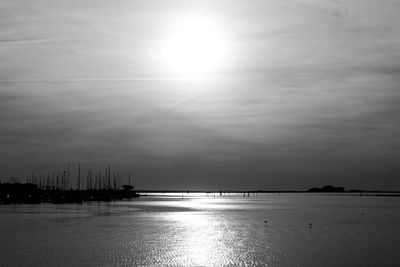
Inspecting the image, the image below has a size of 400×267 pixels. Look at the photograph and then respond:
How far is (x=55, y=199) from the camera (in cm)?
14775

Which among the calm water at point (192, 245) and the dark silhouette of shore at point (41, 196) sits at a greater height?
the dark silhouette of shore at point (41, 196)

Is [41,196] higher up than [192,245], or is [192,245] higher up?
[41,196]

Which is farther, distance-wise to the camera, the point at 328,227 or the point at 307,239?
the point at 328,227

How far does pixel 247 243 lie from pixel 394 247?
616 inches

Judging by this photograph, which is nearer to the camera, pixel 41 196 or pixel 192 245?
pixel 192 245

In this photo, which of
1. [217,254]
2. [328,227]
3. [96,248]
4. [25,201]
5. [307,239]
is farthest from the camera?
[25,201]

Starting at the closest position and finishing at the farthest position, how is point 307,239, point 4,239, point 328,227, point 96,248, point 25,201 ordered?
point 96,248
point 4,239
point 307,239
point 328,227
point 25,201

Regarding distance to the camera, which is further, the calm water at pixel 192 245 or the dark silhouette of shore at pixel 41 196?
the dark silhouette of shore at pixel 41 196

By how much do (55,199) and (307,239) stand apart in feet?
338

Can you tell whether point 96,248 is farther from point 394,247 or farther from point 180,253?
point 394,247

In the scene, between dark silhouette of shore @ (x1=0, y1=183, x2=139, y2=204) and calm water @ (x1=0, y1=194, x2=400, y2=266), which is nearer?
calm water @ (x1=0, y1=194, x2=400, y2=266)

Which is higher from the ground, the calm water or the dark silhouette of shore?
the dark silhouette of shore

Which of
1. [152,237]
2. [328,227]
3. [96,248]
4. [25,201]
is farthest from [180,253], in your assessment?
[25,201]

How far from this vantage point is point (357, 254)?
48.6 meters
